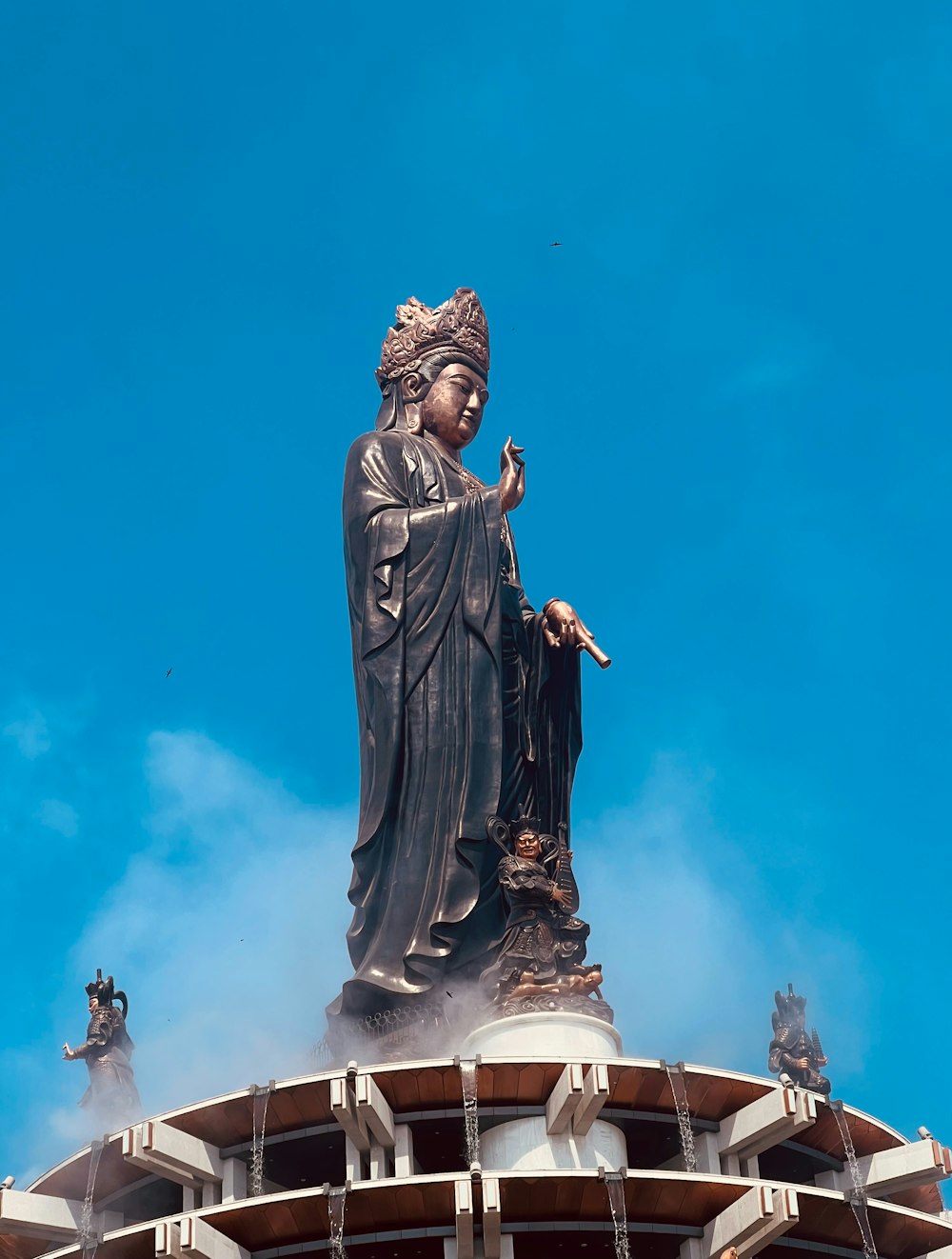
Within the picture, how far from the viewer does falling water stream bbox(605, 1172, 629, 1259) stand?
17969 millimetres

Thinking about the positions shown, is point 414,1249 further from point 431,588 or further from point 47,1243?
point 431,588

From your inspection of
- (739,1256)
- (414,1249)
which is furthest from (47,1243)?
(739,1256)

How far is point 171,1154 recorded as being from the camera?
755 inches

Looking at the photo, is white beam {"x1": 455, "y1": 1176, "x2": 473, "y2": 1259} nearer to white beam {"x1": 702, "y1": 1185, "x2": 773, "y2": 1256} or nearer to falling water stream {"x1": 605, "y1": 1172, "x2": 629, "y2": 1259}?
falling water stream {"x1": 605, "y1": 1172, "x2": 629, "y2": 1259}

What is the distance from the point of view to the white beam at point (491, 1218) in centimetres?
1761

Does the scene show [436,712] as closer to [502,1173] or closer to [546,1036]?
[546,1036]

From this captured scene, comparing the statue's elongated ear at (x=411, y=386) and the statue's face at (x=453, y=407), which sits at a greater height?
the statue's elongated ear at (x=411, y=386)

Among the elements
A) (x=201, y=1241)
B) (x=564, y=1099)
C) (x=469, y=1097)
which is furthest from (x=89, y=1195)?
(x=564, y=1099)

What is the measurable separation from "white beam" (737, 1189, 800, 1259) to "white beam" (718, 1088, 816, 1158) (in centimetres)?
113

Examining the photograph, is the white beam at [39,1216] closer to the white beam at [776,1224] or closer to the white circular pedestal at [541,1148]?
the white circular pedestal at [541,1148]

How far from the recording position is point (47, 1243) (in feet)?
66.0

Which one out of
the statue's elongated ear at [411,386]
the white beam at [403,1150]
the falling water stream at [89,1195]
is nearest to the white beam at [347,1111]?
the white beam at [403,1150]

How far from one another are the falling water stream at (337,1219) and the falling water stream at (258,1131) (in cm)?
109

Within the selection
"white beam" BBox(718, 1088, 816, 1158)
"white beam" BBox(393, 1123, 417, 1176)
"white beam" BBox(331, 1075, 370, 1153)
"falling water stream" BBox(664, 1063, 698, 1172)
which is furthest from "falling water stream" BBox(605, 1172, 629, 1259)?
"white beam" BBox(331, 1075, 370, 1153)
